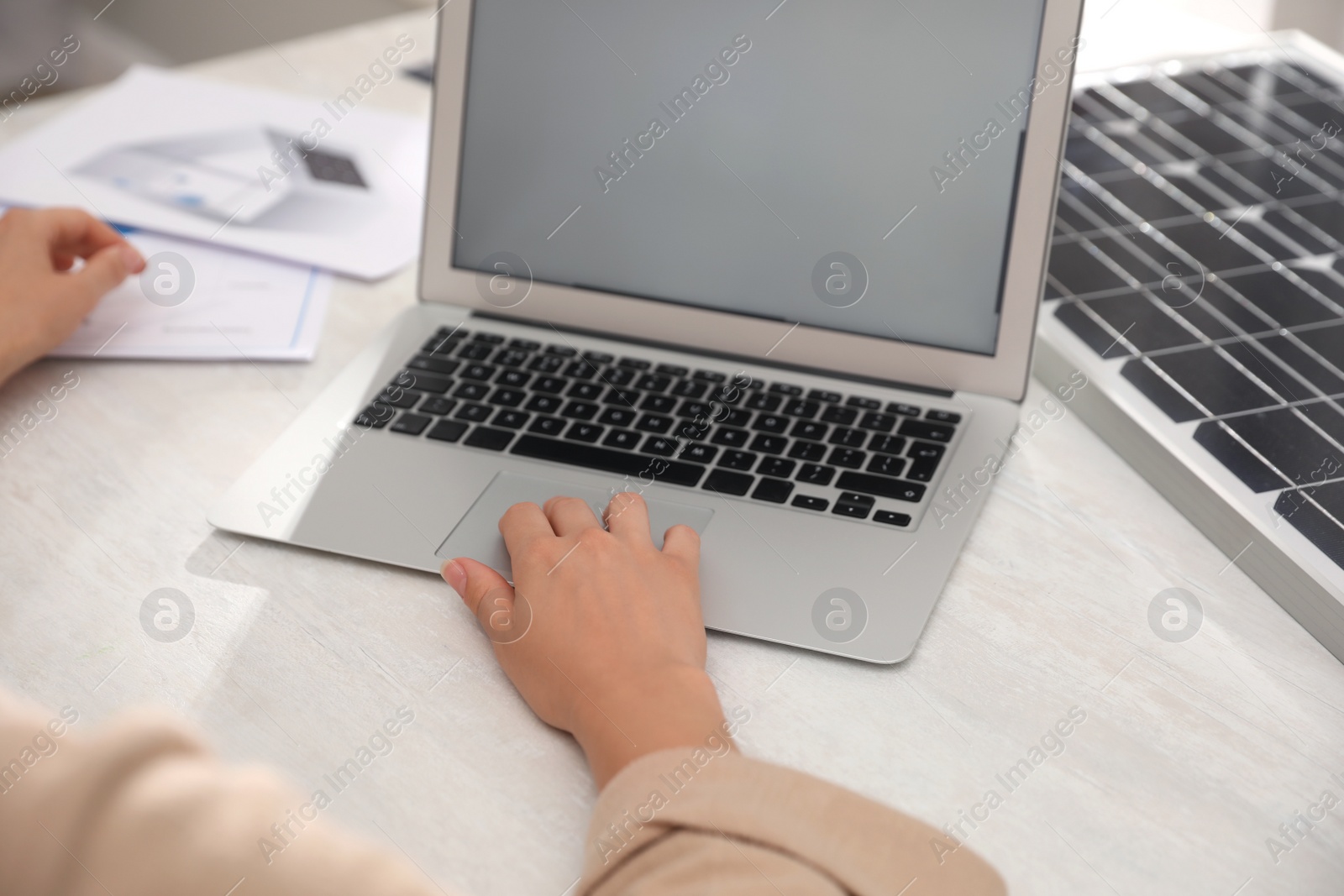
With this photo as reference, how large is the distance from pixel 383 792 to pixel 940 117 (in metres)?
0.59

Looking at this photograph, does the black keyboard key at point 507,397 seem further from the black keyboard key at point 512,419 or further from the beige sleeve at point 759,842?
the beige sleeve at point 759,842

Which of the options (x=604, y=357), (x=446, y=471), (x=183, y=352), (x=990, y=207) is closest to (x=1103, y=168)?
(x=990, y=207)

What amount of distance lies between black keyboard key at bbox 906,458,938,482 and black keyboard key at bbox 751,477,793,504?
0.28 feet

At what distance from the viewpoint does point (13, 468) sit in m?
0.81

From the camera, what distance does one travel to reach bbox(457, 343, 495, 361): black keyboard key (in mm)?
874

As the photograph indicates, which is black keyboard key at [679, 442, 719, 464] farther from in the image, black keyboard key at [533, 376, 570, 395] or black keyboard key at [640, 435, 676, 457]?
black keyboard key at [533, 376, 570, 395]

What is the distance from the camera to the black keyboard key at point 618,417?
0.81 metres

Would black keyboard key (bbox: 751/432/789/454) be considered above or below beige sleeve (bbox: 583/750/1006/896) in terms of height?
below

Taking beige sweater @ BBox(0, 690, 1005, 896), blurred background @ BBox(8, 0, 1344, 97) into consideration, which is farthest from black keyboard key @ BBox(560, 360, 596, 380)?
blurred background @ BBox(8, 0, 1344, 97)

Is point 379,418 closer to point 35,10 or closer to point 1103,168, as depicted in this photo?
point 1103,168

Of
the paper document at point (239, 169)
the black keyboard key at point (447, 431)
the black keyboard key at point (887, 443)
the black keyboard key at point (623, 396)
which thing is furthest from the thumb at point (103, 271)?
the black keyboard key at point (887, 443)

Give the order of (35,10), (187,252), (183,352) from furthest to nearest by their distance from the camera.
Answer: (35,10) → (187,252) → (183,352)

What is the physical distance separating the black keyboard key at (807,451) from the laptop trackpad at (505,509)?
0.08m

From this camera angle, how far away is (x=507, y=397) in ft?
2.74
